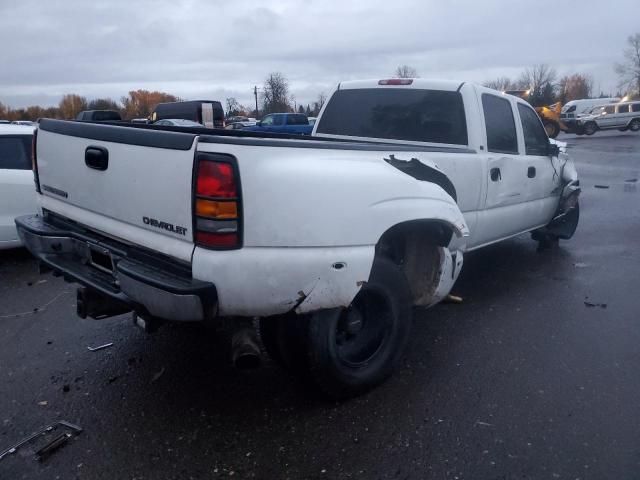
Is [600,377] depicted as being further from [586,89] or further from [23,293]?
[586,89]

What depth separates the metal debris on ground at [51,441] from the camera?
107 inches

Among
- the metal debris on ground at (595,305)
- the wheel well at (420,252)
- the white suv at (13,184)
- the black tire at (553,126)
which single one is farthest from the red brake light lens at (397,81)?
the black tire at (553,126)

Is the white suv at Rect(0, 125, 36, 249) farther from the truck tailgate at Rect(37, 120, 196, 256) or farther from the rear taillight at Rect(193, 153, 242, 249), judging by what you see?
the rear taillight at Rect(193, 153, 242, 249)

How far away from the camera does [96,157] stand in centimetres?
300

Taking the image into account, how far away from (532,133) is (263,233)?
4.10 meters

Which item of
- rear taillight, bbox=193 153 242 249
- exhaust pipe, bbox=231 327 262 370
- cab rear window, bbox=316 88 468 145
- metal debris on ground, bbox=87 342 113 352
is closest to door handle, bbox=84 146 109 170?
rear taillight, bbox=193 153 242 249

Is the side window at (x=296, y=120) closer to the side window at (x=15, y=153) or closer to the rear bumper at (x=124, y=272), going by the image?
the side window at (x=15, y=153)

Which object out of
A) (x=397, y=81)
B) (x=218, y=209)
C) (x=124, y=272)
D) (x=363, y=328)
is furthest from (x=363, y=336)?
(x=397, y=81)

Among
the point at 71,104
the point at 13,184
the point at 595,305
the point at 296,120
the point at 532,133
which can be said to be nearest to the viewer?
the point at 595,305

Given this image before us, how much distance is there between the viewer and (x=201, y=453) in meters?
2.73

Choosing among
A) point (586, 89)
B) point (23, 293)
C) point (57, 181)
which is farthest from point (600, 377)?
point (586, 89)

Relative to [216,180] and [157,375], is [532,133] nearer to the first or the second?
[216,180]

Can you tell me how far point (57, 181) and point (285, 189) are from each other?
1.79m

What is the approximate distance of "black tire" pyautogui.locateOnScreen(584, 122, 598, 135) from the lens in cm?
3381
